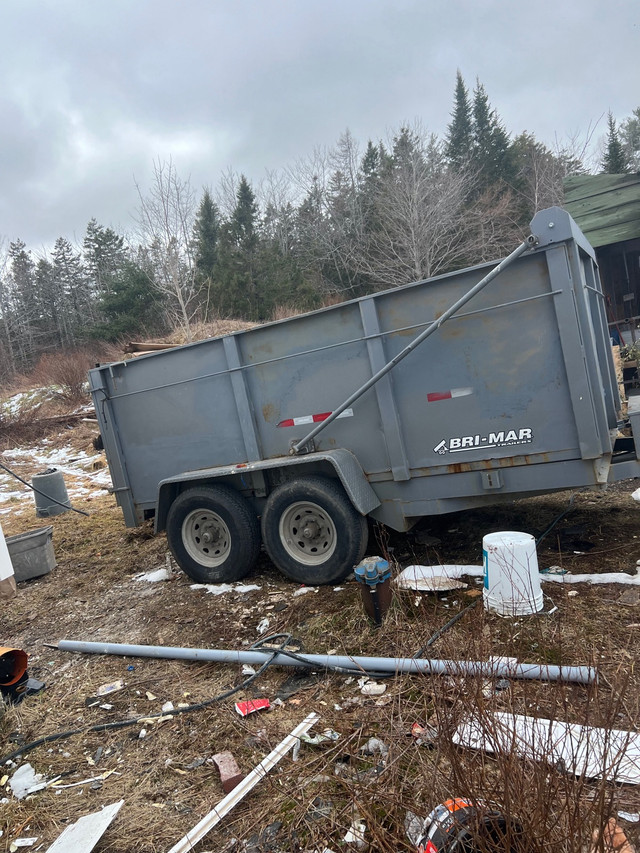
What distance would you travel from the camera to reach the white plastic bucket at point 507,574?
3.44m

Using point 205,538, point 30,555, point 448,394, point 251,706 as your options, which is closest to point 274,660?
point 251,706

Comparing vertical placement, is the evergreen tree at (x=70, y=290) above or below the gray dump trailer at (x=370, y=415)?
above

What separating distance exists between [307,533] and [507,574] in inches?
65.3

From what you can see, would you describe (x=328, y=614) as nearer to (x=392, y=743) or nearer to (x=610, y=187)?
(x=392, y=743)

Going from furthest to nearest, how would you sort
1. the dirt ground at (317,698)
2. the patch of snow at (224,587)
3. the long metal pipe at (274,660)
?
the patch of snow at (224,587), the long metal pipe at (274,660), the dirt ground at (317,698)

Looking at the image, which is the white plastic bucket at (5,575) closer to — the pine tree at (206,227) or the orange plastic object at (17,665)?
the orange plastic object at (17,665)

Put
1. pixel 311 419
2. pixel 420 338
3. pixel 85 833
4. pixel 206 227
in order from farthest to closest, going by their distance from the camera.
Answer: pixel 206 227 < pixel 311 419 < pixel 420 338 < pixel 85 833

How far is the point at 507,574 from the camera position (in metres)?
3.48

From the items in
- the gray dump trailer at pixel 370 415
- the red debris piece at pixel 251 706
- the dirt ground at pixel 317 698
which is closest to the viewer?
the dirt ground at pixel 317 698

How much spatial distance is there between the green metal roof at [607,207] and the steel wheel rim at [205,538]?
10189mm

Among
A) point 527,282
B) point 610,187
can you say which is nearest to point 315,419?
point 527,282

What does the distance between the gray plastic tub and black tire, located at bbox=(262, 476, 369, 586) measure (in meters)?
3.14

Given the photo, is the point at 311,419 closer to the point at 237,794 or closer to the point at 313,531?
the point at 313,531

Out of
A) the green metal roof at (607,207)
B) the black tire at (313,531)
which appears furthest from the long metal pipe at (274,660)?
the green metal roof at (607,207)
